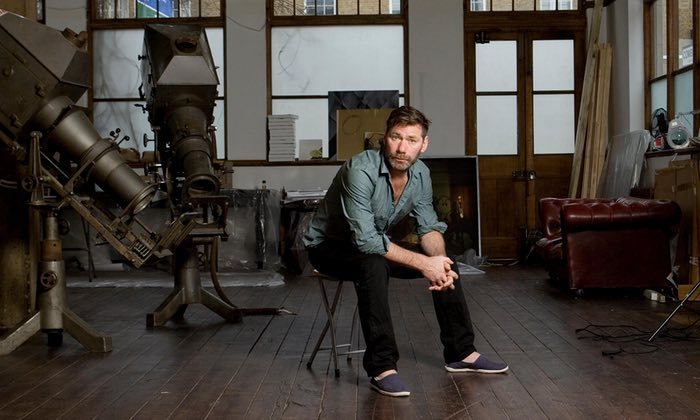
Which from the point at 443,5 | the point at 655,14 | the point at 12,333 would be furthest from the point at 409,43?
the point at 12,333

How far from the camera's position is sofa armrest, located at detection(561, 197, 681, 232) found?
5.84m

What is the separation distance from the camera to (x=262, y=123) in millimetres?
8719

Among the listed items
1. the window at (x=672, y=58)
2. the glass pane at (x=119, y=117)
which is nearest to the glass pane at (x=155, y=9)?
the glass pane at (x=119, y=117)

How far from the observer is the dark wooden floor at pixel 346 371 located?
3.13 metres

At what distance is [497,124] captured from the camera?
8883 millimetres

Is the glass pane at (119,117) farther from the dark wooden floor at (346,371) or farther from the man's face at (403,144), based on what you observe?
the man's face at (403,144)

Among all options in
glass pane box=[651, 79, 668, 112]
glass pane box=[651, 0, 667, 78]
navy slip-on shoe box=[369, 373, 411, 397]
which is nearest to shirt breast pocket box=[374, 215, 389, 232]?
navy slip-on shoe box=[369, 373, 411, 397]

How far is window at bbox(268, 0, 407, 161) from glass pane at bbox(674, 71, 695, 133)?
262cm

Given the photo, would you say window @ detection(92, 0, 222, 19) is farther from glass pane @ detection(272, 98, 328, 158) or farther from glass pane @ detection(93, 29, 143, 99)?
glass pane @ detection(272, 98, 328, 158)

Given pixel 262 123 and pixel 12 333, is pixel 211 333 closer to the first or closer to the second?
pixel 12 333

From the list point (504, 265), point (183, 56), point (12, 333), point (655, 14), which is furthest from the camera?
point (504, 265)

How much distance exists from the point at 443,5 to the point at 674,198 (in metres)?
3.54

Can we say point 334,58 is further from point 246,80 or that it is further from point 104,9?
point 104,9

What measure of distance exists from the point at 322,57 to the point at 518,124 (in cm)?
202
